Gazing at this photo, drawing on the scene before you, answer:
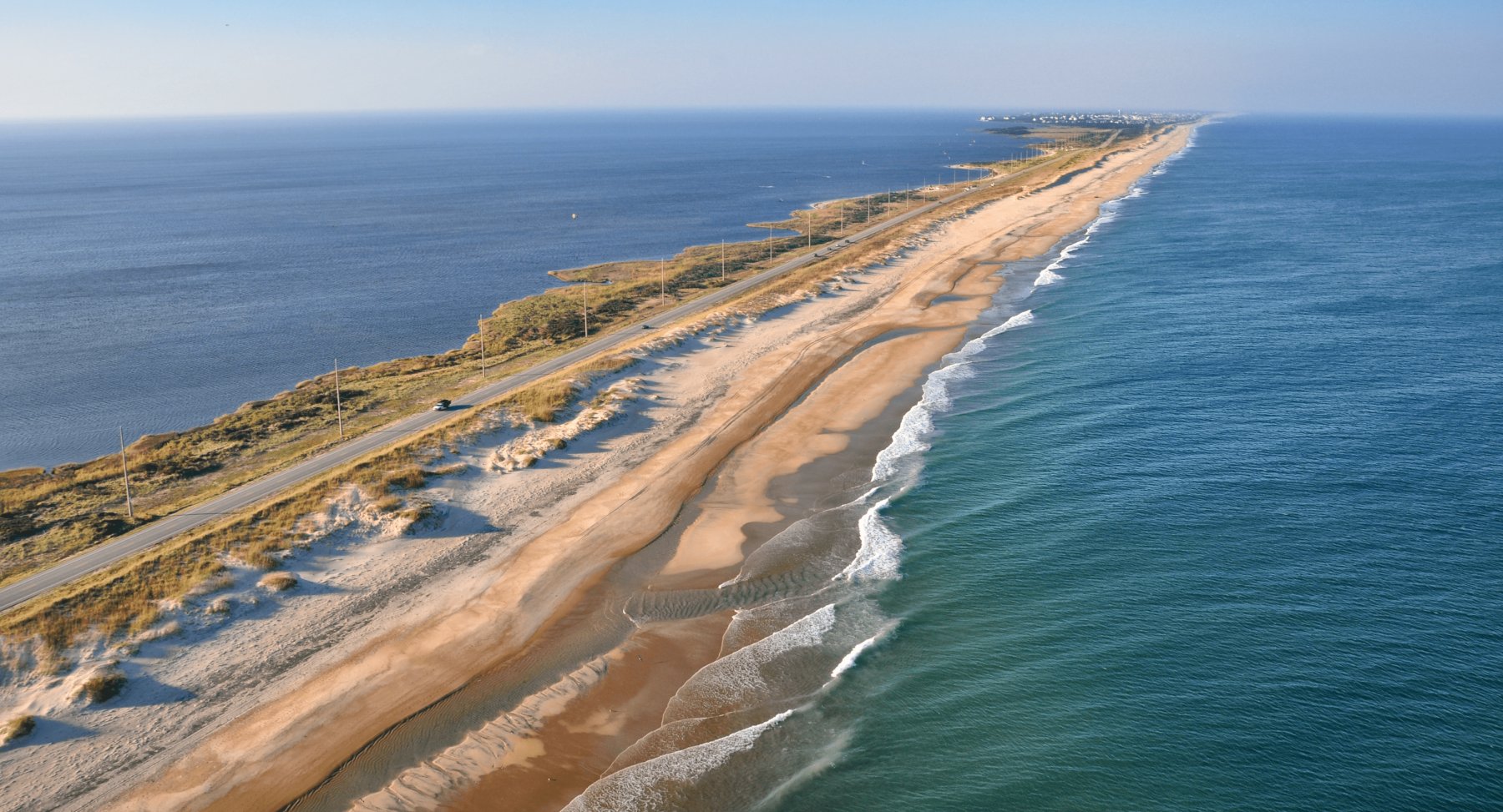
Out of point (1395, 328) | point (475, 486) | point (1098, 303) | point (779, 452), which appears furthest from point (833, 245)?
point (475, 486)

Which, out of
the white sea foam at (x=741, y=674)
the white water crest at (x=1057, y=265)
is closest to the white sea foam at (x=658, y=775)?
the white sea foam at (x=741, y=674)

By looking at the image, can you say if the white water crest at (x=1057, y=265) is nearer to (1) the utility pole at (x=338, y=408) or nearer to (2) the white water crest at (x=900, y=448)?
(2) the white water crest at (x=900, y=448)

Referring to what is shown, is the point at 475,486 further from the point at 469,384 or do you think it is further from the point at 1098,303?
the point at 1098,303

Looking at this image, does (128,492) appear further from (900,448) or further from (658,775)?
(900,448)

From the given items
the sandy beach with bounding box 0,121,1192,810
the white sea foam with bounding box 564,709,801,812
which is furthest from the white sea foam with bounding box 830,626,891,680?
the white sea foam with bounding box 564,709,801,812

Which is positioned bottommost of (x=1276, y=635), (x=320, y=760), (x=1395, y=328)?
(x=320, y=760)

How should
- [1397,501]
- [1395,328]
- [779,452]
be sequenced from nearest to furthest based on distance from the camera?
[1397,501] < [779,452] < [1395,328]

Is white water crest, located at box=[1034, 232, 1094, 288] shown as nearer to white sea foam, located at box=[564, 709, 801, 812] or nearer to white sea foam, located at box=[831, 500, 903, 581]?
white sea foam, located at box=[831, 500, 903, 581]

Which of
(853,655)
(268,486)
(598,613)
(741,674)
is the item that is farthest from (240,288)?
(853,655)
